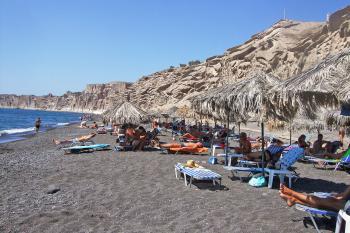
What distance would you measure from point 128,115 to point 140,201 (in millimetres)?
9206

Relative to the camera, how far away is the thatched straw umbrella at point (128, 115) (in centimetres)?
1544

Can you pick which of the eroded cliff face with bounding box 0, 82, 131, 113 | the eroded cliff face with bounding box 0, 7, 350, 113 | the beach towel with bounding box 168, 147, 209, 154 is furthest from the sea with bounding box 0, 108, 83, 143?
the eroded cliff face with bounding box 0, 82, 131, 113

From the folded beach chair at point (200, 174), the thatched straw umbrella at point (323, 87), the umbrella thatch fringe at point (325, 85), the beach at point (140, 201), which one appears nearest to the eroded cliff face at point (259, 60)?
the beach at point (140, 201)

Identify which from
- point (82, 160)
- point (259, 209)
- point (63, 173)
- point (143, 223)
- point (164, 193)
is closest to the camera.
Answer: point (143, 223)

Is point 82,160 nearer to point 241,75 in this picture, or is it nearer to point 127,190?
point 127,190

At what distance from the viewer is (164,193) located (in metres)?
7.09

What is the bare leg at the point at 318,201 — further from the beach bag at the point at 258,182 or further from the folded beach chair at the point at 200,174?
the beach bag at the point at 258,182

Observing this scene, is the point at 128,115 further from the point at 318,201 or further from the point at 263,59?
the point at 263,59

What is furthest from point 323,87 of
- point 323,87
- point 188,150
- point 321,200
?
point 188,150

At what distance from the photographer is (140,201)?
6488 millimetres

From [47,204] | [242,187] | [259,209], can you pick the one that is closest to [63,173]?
[47,204]

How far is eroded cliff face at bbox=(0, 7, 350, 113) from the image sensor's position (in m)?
35.8

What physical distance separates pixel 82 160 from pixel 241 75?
128 ft

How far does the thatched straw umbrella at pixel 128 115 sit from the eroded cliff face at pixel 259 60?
10734 millimetres
